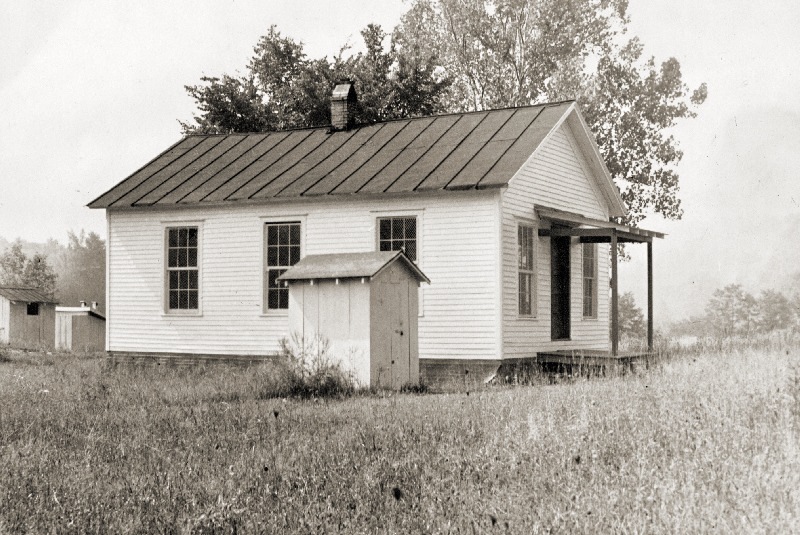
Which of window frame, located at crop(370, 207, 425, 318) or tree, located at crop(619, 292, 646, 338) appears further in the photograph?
tree, located at crop(619, 292, 646, 338)

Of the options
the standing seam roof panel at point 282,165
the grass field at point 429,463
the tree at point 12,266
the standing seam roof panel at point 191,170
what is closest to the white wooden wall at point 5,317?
the standing seam roof panel at point 191,170

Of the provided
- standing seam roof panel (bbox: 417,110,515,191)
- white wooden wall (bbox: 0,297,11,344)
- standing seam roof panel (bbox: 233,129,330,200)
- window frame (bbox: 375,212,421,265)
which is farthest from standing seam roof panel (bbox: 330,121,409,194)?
white wooden wall (bbox: 0,297,11,344)

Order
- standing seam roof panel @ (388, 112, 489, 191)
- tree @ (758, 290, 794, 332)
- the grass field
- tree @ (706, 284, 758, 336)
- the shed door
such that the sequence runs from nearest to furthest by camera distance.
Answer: the grass field < the shed door < standing seam roof panel @ (388, 112, 489, 191) < tree @ (758, 290, 794, 332) < tree @ (706, 284, 758, 336)

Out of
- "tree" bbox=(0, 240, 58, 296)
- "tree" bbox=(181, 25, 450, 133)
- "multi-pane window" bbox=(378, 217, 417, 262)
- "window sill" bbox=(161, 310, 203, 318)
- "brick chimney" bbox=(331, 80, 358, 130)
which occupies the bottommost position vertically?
"window sill" bbox=(161, 310, 203, 318)

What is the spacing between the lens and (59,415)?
474 inches

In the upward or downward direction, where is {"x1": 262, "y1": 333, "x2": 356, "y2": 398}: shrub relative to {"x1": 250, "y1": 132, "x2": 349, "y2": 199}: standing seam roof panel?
downward

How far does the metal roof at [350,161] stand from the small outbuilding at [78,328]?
70.9ft

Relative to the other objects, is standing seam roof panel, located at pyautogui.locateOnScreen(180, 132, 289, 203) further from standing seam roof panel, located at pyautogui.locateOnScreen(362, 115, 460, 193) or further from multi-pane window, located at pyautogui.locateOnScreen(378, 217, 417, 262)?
multi-pane window, located at pyautogui.locateOnScreen(378, 217, 417, 262)

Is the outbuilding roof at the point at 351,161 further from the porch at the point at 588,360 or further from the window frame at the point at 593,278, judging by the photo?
the porch at the point at 588,360

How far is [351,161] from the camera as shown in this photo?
66.4 feet

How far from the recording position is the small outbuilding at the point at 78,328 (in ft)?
141

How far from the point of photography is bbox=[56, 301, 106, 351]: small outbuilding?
42.8 m

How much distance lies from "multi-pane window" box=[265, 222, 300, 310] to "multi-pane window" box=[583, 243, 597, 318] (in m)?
6.12

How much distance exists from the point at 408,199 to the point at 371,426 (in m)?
8.45
